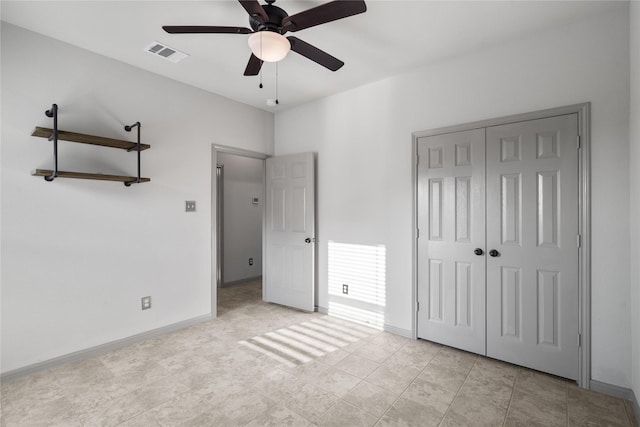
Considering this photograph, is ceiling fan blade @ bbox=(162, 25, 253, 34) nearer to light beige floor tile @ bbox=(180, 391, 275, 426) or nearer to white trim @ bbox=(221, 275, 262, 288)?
light beige floor tile @ bbox=(180, 391, 275, 426)

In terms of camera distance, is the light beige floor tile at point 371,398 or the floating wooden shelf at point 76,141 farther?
the floating wooden shelf at point 76,141

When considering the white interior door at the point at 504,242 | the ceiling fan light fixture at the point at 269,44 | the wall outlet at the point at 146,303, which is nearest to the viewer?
the ceiling fan light fixture at the point at 269,44

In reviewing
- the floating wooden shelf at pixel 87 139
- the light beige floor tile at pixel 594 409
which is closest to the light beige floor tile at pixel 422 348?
the light beige floor tile at pixel 594 409

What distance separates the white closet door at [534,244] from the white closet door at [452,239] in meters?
0.10

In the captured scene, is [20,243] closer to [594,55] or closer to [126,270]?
[126,270]

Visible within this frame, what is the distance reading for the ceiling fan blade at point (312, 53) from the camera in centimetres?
205

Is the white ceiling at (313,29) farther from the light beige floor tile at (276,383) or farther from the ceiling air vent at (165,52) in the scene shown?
the light beige floor tile at (276,383)

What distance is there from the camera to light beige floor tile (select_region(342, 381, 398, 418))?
208 centimetres

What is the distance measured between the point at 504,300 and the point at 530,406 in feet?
2.65

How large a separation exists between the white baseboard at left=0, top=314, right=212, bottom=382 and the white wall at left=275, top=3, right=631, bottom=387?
168 centimetres

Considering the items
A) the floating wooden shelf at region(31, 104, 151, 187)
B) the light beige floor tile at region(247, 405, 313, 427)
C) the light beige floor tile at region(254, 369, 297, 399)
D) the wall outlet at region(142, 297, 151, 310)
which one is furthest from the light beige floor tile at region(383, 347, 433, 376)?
the floating wooden shelf at region(31, 104, 151, 187)

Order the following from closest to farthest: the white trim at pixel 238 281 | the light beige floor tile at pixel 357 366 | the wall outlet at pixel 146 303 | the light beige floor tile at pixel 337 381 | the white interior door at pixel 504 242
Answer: the light beige floor tile at pixel 337 381
the white interior door at pixel 504 242
the light beige floor tile at pixel 357 366
the wall outlet at pixel 146 303
the white trim at pixel 238 281

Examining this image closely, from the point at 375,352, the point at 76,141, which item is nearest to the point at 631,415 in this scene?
the point at 375,352

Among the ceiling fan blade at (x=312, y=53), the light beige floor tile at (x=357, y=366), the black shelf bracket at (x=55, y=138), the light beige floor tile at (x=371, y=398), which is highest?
the ceiling fan blade at (x=312, y=53)
